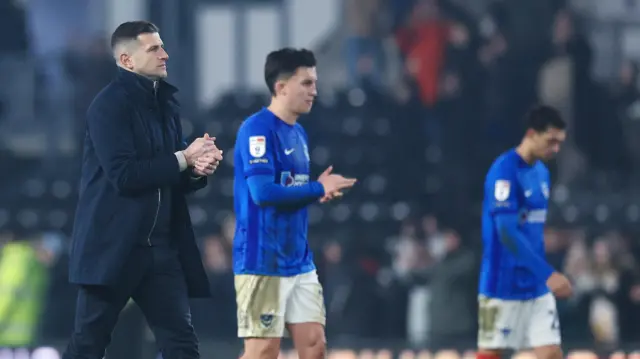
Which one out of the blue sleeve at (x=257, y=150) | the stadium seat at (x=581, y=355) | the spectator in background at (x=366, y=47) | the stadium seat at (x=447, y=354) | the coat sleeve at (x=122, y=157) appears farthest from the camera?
the spectator in background at (x=366, y=47)

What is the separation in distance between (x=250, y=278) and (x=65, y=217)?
1040 cm

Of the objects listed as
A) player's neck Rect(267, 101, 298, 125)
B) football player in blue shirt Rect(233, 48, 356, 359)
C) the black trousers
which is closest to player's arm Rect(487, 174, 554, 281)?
football player in blue shirt Rect(233, 48, 356, 359)

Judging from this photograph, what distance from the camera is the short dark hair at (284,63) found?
8609 mm

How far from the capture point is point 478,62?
56.7 ft

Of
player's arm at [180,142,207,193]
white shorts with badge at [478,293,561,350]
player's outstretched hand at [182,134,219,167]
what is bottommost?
white shorts with badge at [478,293,561,350]

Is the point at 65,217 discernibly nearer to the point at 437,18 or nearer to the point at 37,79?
the point at 37,79

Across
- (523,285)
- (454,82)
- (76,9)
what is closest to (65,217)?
(76,9)

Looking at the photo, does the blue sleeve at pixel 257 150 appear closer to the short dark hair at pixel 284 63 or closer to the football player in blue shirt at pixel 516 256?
the short dark hair at pixel 284 63

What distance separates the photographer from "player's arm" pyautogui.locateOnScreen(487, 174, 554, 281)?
9.62 m

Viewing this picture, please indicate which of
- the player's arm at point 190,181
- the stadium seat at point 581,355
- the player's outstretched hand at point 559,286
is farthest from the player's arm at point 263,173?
the stadium seat at point 581,355

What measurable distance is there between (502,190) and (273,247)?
189 centimetres

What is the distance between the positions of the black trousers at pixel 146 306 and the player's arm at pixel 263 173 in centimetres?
88

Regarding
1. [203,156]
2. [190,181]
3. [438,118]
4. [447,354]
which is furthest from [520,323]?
[438,118]

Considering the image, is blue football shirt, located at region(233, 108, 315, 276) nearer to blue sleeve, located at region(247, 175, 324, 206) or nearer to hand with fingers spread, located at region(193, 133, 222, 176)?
blue sleeve, located at region(247, 175, 324, 206)
